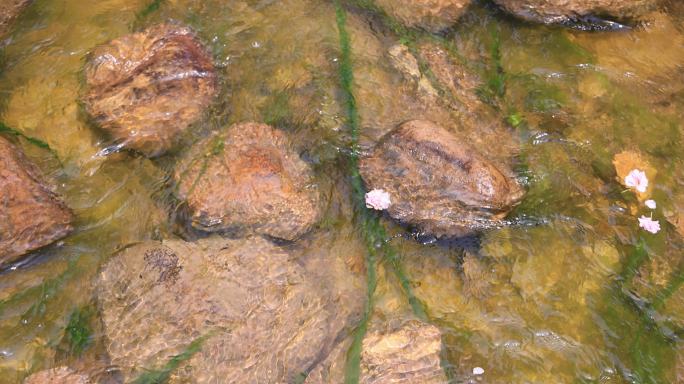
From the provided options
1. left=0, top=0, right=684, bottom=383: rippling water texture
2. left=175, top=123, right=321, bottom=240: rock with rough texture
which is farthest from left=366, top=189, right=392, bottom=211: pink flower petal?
left=175, top=123, right=321, bottom=240: rock with rough texture

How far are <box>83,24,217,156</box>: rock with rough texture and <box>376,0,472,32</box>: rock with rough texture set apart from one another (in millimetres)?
1689

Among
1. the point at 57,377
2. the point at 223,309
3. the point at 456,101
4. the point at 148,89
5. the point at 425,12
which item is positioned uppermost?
the point at 425,12

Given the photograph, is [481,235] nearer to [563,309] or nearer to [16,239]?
[563,309]

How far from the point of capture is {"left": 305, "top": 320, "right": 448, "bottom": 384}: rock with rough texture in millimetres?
3451

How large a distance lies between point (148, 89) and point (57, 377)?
6.78 ft

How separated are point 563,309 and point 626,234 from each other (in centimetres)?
78

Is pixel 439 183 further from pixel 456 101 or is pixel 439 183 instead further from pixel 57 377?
pixel 57 377

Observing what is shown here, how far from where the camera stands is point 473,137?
4434 millimetres

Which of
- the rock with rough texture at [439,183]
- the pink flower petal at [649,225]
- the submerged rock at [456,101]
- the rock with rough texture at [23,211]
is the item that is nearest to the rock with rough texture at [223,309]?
the rock with rough texture at [23,211]

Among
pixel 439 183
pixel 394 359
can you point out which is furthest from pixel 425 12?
pixel 394 359

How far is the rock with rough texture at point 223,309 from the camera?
348 cm

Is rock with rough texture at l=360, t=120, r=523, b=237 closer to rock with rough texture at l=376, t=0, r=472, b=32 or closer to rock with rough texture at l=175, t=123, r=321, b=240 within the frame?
rock with rough texture at l=175, t=123, r=321, b=240

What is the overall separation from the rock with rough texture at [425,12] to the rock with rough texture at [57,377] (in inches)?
144

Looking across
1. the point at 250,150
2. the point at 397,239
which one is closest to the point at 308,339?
the point at 397,239
